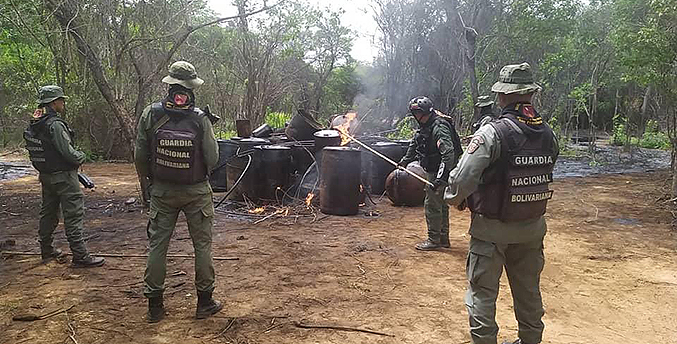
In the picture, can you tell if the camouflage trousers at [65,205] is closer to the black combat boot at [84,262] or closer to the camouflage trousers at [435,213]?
the black combat boot at [84,262]

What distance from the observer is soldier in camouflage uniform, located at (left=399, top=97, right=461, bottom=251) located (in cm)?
548

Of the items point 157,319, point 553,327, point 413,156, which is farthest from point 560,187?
point 157,319

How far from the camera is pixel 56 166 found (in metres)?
4.70

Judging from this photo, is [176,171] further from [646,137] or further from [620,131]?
[646,137]

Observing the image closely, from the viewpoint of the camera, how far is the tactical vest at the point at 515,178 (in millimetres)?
2838

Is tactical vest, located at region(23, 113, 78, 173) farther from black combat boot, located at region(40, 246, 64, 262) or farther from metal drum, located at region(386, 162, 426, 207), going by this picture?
metal drum, located at region(386, 162, 426, 207)

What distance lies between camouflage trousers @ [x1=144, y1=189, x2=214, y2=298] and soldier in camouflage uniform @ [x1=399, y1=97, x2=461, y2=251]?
2.84 m

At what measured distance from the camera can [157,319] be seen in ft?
11.9

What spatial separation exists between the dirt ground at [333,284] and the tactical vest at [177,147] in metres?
1.15

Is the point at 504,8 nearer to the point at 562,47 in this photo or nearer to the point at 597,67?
the point at 562,47

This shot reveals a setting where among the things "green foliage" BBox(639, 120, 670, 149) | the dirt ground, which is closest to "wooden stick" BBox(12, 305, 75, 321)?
the dirt ground

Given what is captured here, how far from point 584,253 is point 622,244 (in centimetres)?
86

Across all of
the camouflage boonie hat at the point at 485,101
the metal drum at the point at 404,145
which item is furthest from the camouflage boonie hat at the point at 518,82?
the metal drum at the point at 404,145

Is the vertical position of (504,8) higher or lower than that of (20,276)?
higher
